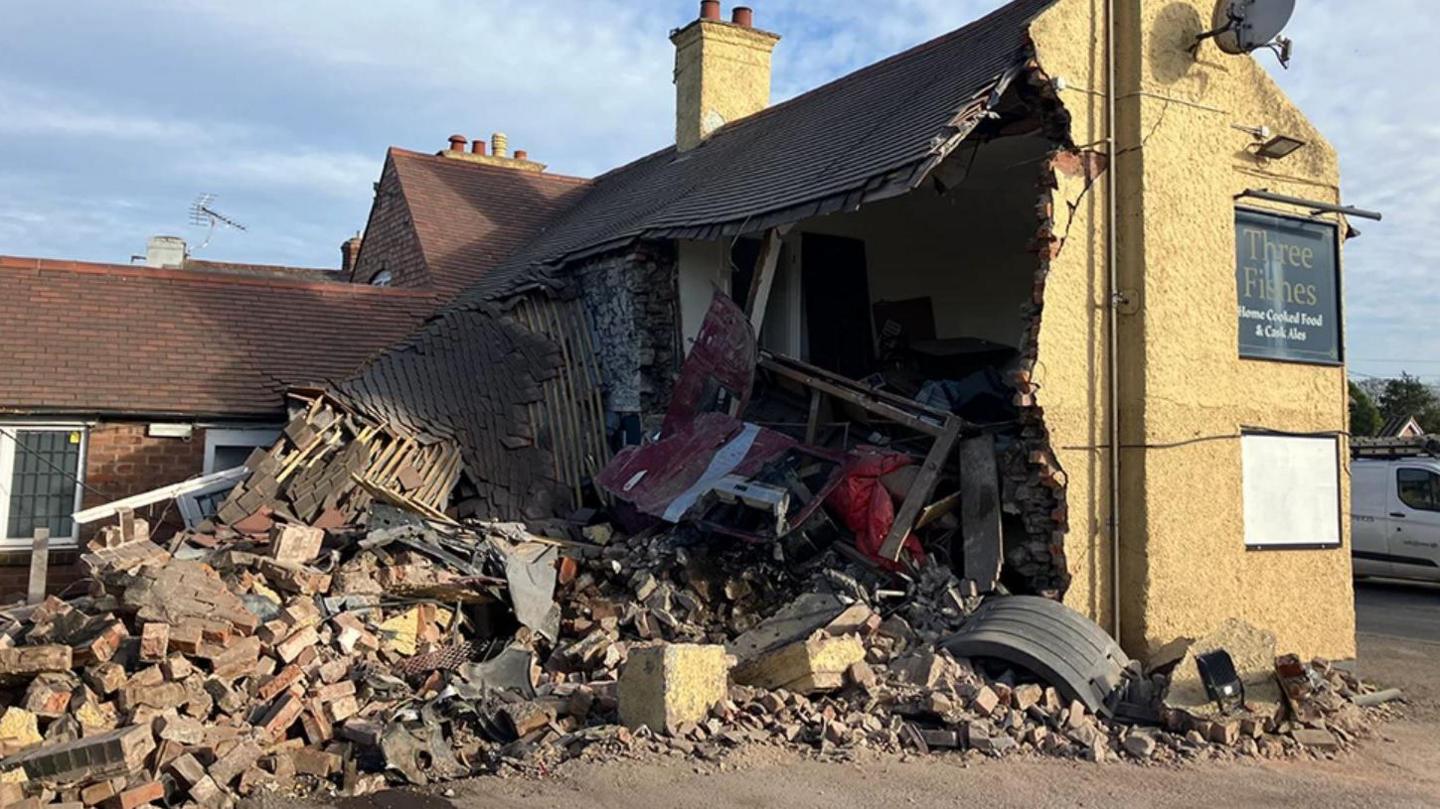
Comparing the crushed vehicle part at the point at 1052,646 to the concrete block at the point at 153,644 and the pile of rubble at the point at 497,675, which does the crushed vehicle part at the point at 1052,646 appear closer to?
the pile of rubble at the point at 497,675

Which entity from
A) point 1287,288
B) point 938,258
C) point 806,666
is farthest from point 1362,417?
point 806,666

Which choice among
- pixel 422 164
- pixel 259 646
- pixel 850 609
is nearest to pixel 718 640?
pixel 850 609

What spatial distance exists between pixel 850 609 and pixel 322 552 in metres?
4.59

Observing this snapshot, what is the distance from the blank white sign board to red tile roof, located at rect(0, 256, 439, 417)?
10598mm

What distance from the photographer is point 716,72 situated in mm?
17484

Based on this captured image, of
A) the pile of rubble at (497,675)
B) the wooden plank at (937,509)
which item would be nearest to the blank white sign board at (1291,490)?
the pile of rubble at (497,675)

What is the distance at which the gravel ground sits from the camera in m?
6.15

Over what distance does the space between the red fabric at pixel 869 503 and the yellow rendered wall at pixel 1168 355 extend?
133 cm

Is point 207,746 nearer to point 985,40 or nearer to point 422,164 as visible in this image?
point 985,40

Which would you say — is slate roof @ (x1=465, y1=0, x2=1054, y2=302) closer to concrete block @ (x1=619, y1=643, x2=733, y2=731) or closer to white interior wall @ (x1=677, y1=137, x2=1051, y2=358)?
white interior wall @ (x1=677, y1=137, x2=1051, y2=358)

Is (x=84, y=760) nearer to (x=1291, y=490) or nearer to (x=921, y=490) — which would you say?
(x=921, y=490)

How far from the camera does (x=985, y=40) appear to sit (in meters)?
11.7

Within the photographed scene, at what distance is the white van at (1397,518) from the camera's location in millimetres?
16000

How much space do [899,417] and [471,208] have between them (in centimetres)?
1201
